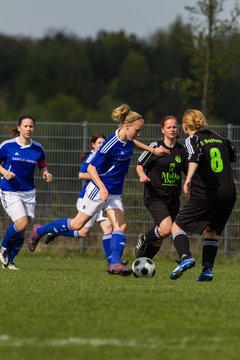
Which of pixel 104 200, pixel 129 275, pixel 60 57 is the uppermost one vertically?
pixel 60 57

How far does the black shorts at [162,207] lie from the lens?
47.4 feet

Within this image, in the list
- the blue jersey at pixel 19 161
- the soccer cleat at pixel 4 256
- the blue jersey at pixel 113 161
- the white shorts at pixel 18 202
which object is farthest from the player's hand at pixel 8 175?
the blue jersey at pixel 113 161

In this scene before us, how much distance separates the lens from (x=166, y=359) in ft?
Result: 22.6

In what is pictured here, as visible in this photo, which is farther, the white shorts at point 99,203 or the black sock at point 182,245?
the white shorts at point 99,203

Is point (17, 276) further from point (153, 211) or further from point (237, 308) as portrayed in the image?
point (237, 308)

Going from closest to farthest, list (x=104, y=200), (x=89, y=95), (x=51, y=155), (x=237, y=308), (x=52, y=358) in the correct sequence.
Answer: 1. (x=52, y=358)
2. (x=237, y=308)
3. (x=104, y=200)
4. (x=51, y=155)
5. (x=89, y=95)

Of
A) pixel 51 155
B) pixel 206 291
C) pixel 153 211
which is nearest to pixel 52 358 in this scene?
pixel 206 291

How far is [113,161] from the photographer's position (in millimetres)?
13422

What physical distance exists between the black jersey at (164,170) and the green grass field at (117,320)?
7.35ft

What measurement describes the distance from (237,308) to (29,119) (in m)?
5.84

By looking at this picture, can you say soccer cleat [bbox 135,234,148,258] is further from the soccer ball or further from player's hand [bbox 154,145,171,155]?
the soccer ball

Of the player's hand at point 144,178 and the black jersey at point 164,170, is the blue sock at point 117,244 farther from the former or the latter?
the black jersey at point 164,170

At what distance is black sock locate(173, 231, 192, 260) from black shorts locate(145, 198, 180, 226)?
1835mm

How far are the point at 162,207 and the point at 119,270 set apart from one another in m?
1.37
